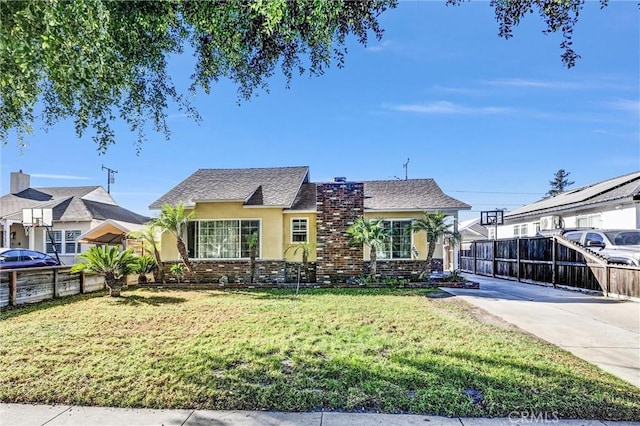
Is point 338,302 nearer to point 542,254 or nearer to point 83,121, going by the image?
point 83,121

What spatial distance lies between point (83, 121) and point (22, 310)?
742cm

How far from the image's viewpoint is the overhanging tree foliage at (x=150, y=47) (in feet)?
10.4

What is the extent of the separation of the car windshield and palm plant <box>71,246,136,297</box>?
1664 centimetres

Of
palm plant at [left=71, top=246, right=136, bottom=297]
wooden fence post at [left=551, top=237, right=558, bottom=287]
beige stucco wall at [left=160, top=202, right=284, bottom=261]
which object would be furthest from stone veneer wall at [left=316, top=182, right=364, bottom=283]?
wooden fence post at [left=551, top=237, right=558, bottom=287]

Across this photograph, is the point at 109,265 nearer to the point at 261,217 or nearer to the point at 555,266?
the point at 261,217

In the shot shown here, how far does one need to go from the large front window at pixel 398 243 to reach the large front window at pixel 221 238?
18.2 ft

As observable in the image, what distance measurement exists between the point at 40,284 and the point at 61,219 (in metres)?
13.7

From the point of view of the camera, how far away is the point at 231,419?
349cm

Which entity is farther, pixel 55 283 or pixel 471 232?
pixel 471 232

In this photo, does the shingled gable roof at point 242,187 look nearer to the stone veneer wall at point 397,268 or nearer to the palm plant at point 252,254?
the palm plant at point 252,254

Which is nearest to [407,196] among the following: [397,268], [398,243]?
[398,243]

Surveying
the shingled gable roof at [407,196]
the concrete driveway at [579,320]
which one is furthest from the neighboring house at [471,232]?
the concrete driveway at [579,320]

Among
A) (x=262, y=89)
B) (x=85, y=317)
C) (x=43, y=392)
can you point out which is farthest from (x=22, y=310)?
(x=262, y=89)
